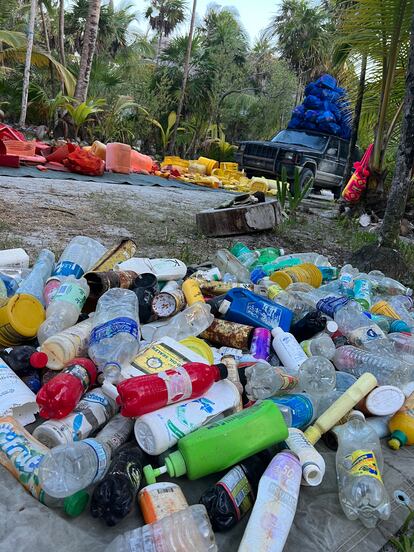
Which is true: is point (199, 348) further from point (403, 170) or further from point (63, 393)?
point (403, 170)

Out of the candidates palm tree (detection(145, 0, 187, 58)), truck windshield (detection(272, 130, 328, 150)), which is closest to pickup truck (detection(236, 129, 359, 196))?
truck windshield (detection(272, 130, 328, 150))

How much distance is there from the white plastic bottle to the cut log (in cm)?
298

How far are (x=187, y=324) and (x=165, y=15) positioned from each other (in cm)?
3697

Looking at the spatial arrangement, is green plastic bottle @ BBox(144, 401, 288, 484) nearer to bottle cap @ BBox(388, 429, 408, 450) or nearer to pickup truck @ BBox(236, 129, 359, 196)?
bottle cap @ BBox(388, 429, 408, 450)

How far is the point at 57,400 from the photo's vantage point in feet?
5.21

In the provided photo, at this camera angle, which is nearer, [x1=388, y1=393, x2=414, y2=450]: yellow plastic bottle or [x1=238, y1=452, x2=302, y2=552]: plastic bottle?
[x1=238, y1=452, x2=302, y2=552]: plastic bottle

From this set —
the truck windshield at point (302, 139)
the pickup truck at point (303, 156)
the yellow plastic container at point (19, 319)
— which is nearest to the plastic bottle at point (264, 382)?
the yellow plastic container at point (19, 319)

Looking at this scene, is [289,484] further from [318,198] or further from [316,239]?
[318,198]

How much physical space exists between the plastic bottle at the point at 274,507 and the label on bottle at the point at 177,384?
1.20ft

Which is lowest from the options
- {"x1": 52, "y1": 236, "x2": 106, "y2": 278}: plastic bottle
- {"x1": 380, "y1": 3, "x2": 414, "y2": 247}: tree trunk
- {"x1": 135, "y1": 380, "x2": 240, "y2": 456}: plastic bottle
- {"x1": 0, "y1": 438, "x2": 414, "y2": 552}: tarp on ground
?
{"x1": 0, "y1": 438, "x2": 414, "y2": 552}: tarp on ground

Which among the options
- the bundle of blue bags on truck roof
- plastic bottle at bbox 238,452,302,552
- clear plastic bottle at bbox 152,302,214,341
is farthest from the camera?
the bundle of blue bags on truck roof

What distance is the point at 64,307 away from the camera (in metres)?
2.19

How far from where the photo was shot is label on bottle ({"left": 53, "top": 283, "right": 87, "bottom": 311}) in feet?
7.40

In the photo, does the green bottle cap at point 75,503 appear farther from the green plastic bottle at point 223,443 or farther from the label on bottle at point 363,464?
the label on bottle at point 363,464
